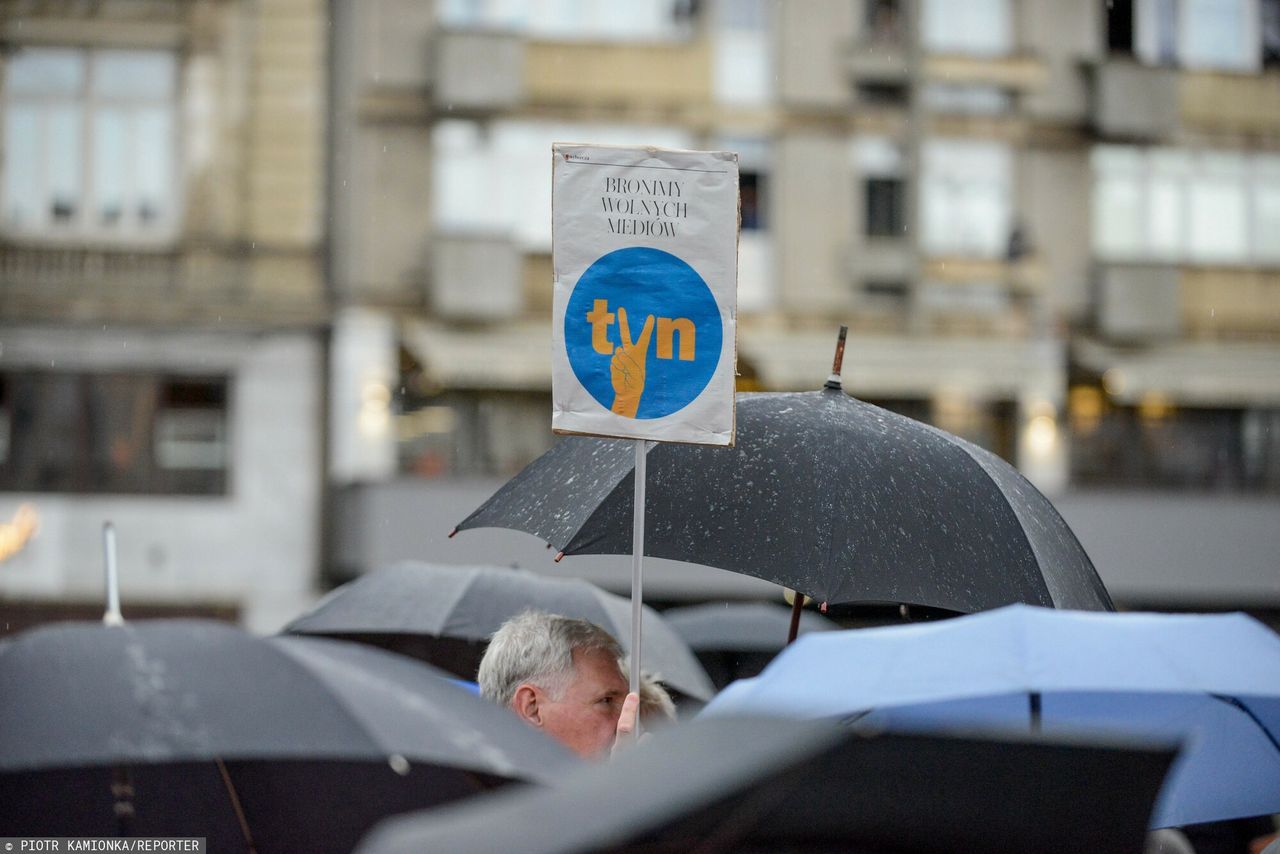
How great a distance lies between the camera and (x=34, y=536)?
2278 centimetres

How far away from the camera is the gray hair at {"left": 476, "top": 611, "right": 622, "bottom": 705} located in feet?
15.5

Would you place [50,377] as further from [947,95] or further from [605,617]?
[605,617]

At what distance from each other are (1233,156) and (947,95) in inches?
170

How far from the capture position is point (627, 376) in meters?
4.73

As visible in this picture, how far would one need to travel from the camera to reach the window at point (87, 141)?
23359mm

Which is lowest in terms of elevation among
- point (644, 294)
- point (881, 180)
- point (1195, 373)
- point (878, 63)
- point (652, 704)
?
point (1195, 373)

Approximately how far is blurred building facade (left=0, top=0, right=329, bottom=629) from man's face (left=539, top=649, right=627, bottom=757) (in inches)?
754

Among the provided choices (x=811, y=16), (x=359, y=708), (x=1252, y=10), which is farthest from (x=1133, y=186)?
(x=359, y=708)

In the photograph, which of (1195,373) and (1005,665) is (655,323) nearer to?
(1005,665)

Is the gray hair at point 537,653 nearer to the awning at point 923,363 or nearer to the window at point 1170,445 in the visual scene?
the awning at point 923,363

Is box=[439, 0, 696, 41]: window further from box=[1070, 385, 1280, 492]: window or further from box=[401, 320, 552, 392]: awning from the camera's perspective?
box=[1070, 385, 1280, 492]: window

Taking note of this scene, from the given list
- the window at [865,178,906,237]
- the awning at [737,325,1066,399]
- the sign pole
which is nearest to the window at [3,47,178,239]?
the awning at [737,325,1066,399]

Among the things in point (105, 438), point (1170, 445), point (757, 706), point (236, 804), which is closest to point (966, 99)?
point (1170, 445)

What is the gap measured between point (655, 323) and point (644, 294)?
3.3 inches
